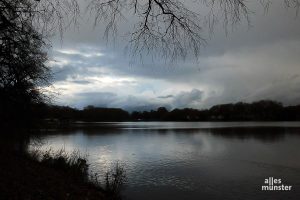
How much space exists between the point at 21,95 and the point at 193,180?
11521 millimetres

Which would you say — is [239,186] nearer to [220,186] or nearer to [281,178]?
[220,186]

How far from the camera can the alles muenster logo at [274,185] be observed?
58.9ft

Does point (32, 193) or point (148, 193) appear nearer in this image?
point (32, 193)

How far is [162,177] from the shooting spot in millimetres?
21016

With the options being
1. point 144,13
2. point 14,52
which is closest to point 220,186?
point 14,52

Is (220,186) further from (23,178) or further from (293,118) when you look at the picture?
(293,118)

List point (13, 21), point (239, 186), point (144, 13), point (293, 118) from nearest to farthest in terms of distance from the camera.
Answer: point (144, 13), point (13, 21), point (239, 186), point (293, 118)

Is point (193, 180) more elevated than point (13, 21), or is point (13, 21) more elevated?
point (13, 21)

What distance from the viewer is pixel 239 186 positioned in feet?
60.7

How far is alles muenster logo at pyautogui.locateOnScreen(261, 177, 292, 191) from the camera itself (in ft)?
58.9

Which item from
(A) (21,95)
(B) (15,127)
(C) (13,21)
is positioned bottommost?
(B) (15,127)

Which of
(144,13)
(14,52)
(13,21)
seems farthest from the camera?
(14,52)

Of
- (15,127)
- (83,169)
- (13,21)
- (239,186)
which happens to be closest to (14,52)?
(13,21)

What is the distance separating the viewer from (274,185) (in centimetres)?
1908
